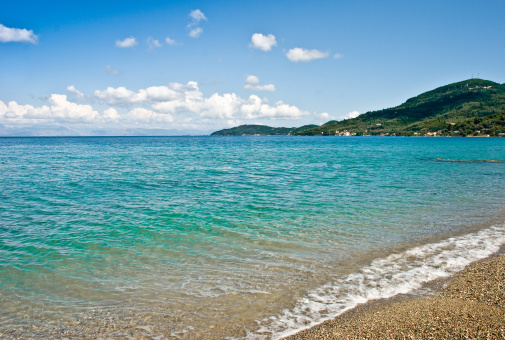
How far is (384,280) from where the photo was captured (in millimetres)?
8633

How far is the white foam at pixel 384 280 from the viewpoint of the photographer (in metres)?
6.74

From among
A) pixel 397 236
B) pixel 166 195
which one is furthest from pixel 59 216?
pixel 397 236

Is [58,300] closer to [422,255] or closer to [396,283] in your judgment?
[396,283]

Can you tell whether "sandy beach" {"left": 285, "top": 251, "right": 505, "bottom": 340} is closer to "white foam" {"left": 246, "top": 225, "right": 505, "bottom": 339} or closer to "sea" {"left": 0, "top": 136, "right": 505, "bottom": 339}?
"white foam" {"left": 246, "top": 225, "right": 505, "bottom": 339}

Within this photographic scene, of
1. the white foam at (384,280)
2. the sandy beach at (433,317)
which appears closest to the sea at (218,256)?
the white foam at (384,280)

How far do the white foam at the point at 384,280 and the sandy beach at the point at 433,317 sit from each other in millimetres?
357

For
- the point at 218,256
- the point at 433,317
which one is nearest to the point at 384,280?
the point at 433,317

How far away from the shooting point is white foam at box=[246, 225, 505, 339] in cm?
674

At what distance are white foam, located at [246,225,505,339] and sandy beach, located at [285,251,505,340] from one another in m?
0.36

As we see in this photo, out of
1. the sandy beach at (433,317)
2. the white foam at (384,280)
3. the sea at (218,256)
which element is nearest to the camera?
the sandy beach at (433,317)

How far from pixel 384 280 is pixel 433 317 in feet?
7.40

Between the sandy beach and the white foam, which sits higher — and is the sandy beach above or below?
above

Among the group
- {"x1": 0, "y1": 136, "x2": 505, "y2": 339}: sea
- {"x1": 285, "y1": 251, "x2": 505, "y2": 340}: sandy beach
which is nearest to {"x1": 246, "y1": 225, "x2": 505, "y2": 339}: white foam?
{"x1": 0, "y1": 136, "x2": 505, "y2": 339}: sea

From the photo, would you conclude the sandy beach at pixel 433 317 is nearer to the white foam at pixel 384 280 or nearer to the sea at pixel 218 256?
the white foam at pixel 384 280
